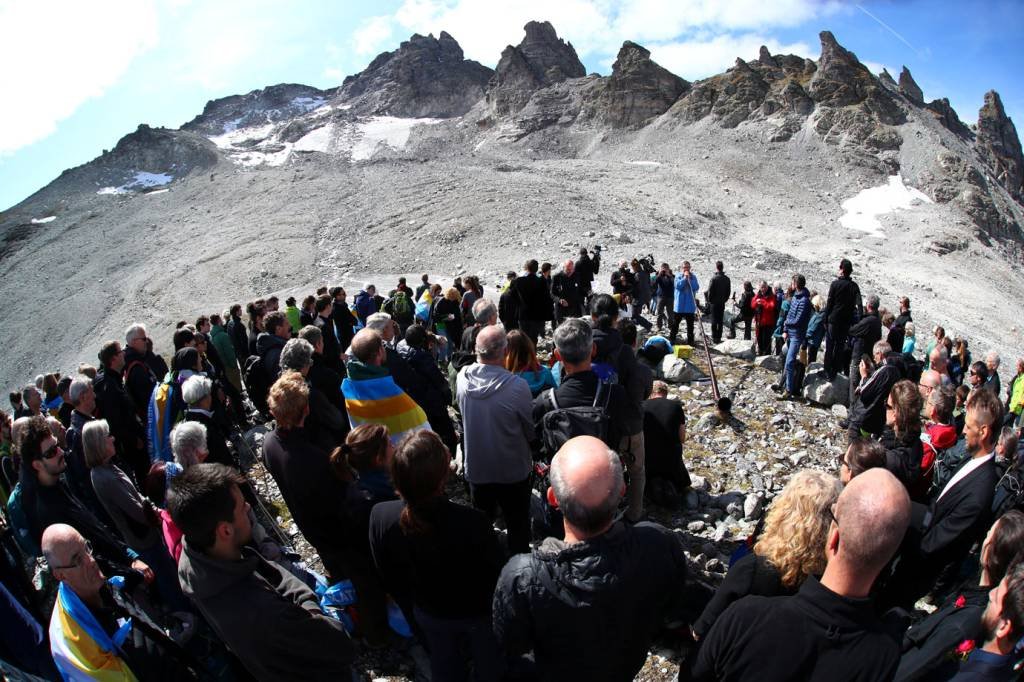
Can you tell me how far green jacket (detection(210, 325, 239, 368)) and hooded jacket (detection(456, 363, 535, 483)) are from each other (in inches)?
282

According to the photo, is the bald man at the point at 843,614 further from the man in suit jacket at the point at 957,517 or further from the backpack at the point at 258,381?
the backpack at the point at 258,381

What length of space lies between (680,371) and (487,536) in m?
7.91

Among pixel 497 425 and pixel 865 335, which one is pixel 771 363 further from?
pixel 497 425

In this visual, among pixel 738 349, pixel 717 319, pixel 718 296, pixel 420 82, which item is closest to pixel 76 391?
pixel 738 349

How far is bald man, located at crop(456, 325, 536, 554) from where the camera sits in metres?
4.46

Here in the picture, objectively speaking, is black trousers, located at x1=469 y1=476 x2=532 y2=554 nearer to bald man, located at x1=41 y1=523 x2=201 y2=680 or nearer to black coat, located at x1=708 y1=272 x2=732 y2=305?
bald man, located at x1=41 y1=523 x2=201 y2=680

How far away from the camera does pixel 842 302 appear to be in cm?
928

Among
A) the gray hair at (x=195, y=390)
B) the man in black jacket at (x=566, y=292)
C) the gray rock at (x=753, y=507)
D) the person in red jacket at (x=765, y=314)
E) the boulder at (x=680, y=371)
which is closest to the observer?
the gray hair at (x=195, y=390)

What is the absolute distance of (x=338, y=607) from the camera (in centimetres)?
431

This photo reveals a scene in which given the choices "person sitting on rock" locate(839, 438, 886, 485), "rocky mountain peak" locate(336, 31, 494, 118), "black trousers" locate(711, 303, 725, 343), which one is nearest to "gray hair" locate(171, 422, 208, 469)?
"person sitting on rock" locate(839, 438, 886, 485)

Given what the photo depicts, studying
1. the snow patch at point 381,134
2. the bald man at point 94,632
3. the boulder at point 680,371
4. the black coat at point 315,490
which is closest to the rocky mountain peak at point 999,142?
the snow patch at point 381,134

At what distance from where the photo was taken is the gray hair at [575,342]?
4348mm

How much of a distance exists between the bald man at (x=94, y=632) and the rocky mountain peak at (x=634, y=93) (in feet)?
255

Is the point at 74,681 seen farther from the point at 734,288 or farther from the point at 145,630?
the point at 734,288
